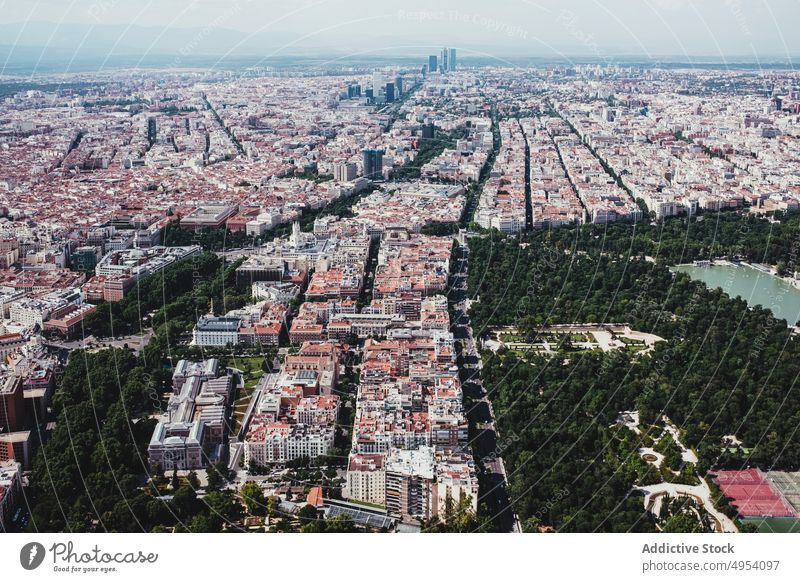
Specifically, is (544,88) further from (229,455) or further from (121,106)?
(229,455)

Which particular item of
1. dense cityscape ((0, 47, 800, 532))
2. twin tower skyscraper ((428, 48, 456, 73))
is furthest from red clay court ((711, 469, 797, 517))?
twin tower skyscraper ((428, 48, 456, 73))

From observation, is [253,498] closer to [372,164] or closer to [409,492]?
[409,492]

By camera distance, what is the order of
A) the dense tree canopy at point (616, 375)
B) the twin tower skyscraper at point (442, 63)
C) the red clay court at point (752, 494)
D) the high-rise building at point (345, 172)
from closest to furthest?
1. the red clay court at point (752, 494)
2. the dense tree canopy at point (616, 375)
3. the high-rise building at point (345, 172)
4. the twin tower skyscraper at point (442, 63)

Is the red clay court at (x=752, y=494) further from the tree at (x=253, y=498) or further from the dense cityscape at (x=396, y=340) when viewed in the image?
Result: the tree at (x=253, y=498)

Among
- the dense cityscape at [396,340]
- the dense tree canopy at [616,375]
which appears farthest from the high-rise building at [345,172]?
the dense tree canopy at [616,375]

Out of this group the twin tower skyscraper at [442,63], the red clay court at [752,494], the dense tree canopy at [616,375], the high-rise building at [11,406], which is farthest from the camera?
the twin tower skyscraper at [442,63]

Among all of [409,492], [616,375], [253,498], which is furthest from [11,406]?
[616,375]

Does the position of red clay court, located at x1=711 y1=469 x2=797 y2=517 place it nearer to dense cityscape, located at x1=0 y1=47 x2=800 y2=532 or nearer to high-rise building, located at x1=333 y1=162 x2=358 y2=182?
dense cityscape, located at x1=0 y1=47 x2=800 y2=532
